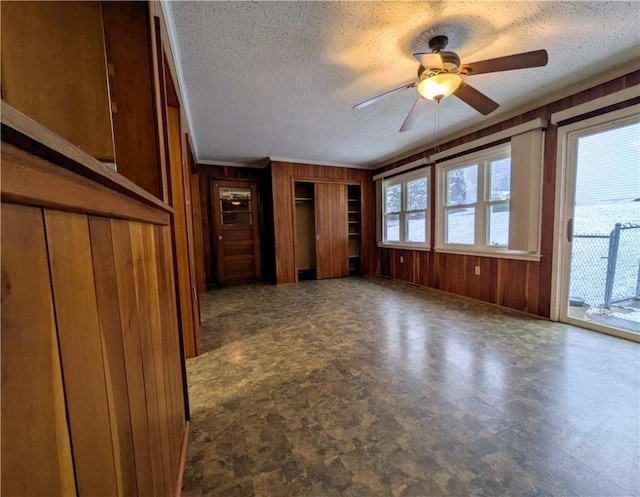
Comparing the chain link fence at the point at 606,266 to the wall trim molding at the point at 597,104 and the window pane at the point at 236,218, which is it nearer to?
the wall trim molding at the point at 597,104

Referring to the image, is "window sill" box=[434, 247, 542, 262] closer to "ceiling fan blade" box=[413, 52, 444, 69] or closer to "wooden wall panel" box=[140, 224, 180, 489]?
"ceiling fan blade" box=[413, 52, 444, 69]

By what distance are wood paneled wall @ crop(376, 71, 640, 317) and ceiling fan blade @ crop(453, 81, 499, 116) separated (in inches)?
43.1

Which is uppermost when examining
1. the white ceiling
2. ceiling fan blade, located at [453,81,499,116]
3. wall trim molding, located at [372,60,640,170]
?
the white ceiling

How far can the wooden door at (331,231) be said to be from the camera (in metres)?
5.27

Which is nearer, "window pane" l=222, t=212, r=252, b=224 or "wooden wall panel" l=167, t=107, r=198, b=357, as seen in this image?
"wooden wall panel" l=167, t=107, r=198, b=357

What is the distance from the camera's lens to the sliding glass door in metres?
2.33

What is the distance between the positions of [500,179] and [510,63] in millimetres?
1964

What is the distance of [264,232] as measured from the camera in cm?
557

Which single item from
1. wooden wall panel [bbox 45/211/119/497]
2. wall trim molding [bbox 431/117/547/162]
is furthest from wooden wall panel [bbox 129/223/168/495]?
wall trim molding [bbox 431/117/547/162]

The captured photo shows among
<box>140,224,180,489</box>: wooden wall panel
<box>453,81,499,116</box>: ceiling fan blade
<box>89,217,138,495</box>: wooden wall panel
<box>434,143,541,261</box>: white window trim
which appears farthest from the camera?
<box>434,143,541,261</box>: white window trim

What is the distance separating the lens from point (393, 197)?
→ 5289 mm

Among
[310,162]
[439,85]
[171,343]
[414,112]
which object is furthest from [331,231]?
Answer: [171,343]

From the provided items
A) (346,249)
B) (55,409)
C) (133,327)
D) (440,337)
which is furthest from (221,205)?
(55,409)

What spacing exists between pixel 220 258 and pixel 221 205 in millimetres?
1016
